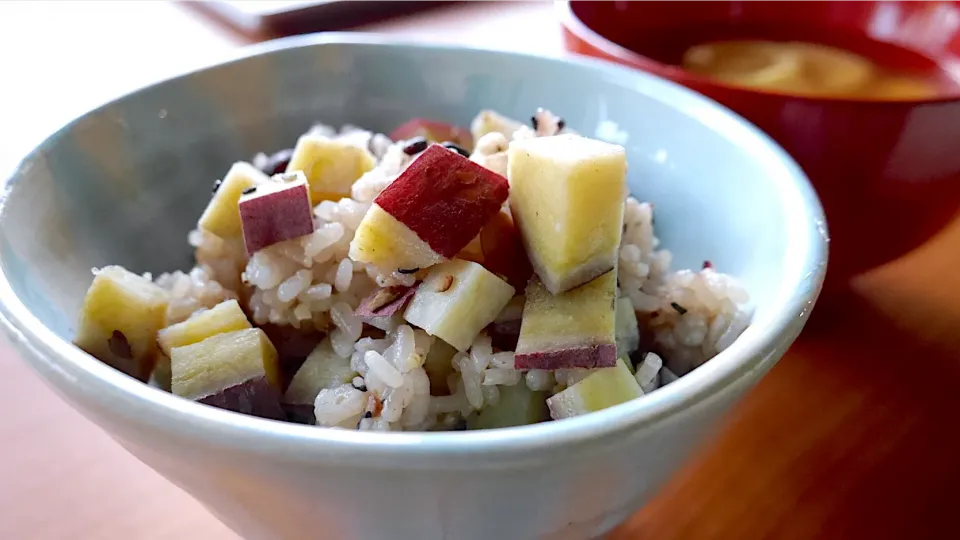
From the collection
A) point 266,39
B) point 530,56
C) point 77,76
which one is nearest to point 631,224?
point 530,56

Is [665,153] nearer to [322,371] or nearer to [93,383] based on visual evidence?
[322,371]

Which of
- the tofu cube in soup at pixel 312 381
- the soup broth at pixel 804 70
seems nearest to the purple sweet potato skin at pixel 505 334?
the tofu cube in soup at pixel 312 381

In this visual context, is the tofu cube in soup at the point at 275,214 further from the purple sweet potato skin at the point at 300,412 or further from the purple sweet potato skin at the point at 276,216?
the purple sweet potato skin at the point at 300,412

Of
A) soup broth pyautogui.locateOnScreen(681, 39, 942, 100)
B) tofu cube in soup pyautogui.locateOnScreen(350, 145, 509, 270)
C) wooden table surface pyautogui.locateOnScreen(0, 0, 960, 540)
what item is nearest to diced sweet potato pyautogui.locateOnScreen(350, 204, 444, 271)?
tofu cube in soup pyautogui.locateOnScreen(350, 145, 509, 270)

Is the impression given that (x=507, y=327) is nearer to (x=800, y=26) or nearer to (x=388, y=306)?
(x=388, y=306)

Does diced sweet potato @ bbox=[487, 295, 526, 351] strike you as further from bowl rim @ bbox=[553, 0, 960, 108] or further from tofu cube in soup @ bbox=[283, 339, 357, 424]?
bowl rim @ bbox=[553, 0, 960, 108]

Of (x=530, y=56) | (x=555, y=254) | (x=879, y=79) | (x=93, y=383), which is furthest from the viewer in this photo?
(x=879, y=79)

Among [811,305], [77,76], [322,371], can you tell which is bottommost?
[77,76]
